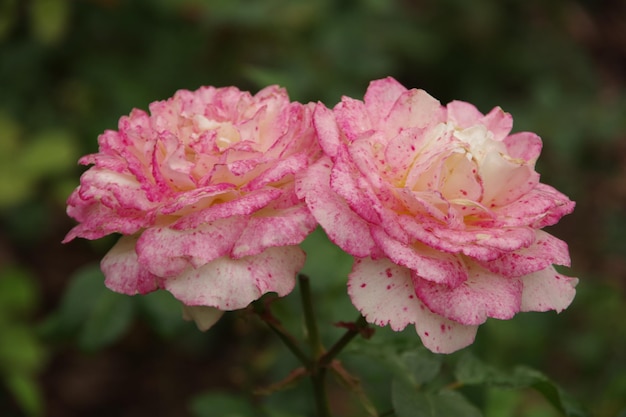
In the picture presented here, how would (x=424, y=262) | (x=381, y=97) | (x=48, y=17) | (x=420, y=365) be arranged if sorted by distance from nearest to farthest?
(x=424, y=262) < (x=381, y=97) < (x=420, y=365) < (x=48, y=17)

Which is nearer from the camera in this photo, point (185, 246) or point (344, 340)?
point (185, 246)

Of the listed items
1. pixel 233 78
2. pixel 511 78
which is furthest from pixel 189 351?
pixel 511 78

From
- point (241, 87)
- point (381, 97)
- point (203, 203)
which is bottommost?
point (241, 87)

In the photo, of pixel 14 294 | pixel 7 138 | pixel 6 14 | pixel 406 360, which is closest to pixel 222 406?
pixel 406 360

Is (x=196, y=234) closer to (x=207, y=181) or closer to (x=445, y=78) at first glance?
(x=207, y=181)

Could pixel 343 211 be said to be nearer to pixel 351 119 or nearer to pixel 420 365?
pixel 351 119

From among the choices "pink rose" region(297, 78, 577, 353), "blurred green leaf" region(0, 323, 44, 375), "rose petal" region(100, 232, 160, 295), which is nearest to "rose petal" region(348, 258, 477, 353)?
"pink rose" region(297, 78, 577, 353)
